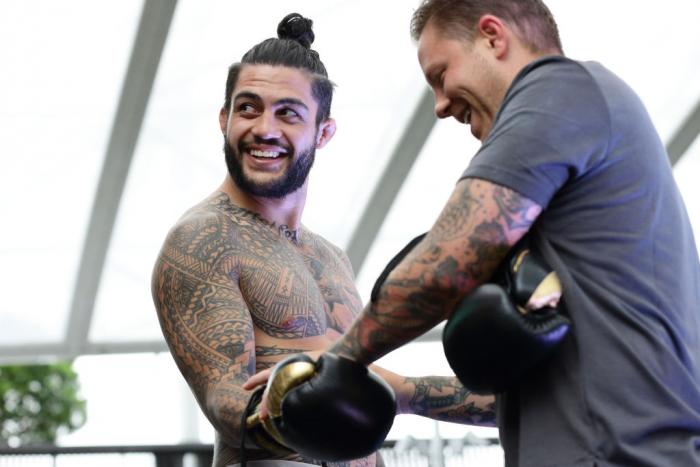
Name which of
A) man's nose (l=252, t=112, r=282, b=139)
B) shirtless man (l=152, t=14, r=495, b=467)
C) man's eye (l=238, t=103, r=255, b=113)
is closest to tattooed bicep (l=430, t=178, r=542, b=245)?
shirtless man (l=152, t=14, r=495, b=467)

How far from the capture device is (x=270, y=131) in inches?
151

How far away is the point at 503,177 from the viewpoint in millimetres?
Result: 2469

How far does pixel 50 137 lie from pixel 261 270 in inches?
311

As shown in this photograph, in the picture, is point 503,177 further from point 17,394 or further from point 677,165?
point 17,394

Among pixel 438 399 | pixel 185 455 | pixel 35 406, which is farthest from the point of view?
pixel 35 406

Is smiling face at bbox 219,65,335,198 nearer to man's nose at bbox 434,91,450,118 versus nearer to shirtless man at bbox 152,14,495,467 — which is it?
shirtless man at bbox 152,14,495,467

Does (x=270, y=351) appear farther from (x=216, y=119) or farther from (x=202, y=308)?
(x=216, y=119)

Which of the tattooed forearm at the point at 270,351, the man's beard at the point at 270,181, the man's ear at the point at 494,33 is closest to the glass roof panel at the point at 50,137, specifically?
the man's beard at the point at 270,181

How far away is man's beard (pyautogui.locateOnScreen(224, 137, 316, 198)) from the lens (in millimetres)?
3855

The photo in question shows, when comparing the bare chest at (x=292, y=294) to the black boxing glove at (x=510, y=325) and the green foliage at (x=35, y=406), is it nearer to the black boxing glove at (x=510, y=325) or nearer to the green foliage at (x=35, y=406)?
the black boxing glove at (x=510, y=325)

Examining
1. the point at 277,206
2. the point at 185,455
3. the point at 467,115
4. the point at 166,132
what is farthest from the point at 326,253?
the point at 166,132

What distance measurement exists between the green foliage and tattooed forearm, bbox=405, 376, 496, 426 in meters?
22.6

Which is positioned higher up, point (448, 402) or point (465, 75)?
point (465, 75)

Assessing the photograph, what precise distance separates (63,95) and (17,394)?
54.7 feet
